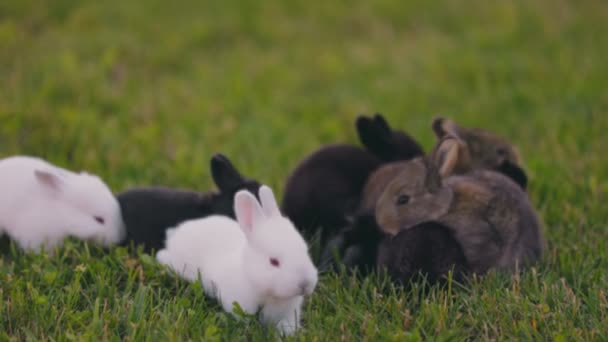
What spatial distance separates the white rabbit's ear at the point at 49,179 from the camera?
460 centimetres

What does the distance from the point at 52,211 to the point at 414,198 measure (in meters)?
2.10

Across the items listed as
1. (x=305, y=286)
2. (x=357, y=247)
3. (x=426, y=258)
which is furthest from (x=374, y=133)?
(x=305, y=286)

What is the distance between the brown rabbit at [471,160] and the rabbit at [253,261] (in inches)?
45.9

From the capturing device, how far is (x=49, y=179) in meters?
4.66

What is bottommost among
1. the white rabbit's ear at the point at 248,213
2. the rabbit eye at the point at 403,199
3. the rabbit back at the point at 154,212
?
the rabbit back at the point at 154,212

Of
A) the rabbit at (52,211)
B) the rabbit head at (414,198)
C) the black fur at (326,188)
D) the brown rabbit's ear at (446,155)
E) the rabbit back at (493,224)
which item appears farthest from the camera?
the black fur at (326,188)

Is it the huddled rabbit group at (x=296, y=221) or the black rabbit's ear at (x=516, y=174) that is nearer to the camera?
the huddled rabbit group at (x=296, y=221)

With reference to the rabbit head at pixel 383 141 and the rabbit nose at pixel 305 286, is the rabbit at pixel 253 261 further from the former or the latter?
the rabbit head at pixel 383 141

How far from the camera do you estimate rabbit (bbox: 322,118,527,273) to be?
4750mm

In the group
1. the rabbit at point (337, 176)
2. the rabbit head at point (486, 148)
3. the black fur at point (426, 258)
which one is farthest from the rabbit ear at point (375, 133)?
the black fur at point (426, 258)

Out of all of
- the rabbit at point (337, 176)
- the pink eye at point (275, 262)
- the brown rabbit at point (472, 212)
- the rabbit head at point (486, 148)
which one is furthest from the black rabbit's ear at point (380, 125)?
the pink eye at point (275, 262)

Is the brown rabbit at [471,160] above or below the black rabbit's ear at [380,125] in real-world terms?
below

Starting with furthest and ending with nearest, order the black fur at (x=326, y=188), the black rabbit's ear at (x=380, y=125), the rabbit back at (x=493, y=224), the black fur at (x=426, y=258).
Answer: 1. the black rabbit's ear at (x=380, y=125)
2. the black fur at (x=326, y=188)
3. the rabbit back at (x=493, y=224)
4. the black fur at (x=426, y=258)

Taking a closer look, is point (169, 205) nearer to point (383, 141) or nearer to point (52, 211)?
point (52, 211)
